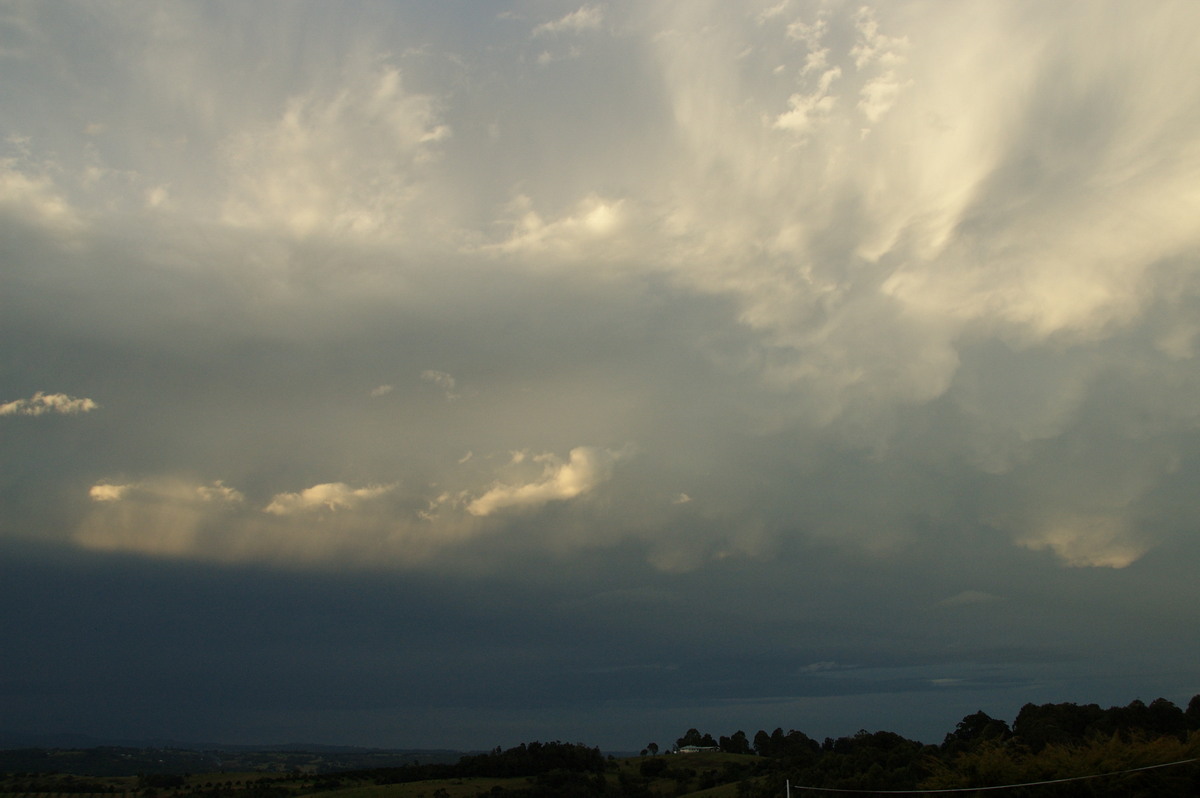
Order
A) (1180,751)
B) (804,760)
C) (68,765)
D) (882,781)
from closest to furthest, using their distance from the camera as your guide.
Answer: (1180,751)
(882,781)
(804,760)
(68,765)

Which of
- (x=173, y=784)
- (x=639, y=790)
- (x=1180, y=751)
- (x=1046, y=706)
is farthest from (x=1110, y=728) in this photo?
(x=173, y=784)

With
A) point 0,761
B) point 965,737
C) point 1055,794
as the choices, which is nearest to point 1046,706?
point 965,737

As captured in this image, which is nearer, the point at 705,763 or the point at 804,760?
the point at 804,760

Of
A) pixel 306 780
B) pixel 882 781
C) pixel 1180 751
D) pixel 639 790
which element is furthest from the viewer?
pixel 306 780

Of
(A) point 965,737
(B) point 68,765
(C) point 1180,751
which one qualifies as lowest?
(B) point 68,765

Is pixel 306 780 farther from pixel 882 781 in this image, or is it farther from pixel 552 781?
pixel 882 781

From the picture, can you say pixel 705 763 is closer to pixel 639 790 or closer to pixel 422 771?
pixel 639 790

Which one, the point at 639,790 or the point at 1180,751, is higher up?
the point at 1180,751

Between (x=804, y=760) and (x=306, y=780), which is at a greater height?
(x=804, y=760)

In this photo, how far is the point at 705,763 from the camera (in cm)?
13162

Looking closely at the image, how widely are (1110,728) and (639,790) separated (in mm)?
62202

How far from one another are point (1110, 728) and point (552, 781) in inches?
2917

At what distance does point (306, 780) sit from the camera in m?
128

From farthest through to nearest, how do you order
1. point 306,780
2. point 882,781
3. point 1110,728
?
point 306,780, point 1110,728, point 882,781
